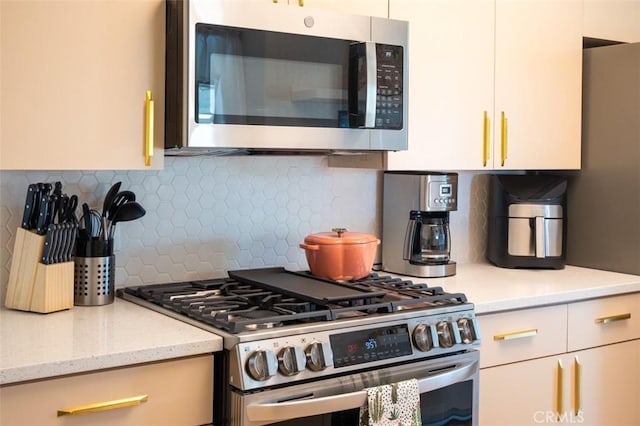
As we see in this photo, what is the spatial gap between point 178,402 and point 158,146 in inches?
28.0

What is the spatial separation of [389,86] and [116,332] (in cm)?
111

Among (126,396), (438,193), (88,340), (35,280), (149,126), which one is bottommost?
(126,396)

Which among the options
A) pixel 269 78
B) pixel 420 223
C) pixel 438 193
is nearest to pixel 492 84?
pixel 438 193

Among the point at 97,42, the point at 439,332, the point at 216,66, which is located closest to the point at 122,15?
the point at 97,42

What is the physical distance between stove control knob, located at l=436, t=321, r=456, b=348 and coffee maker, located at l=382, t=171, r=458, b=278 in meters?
0.60

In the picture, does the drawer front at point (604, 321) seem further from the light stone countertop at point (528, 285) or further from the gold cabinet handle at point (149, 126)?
the gold cabinet handle at point (149, 126)

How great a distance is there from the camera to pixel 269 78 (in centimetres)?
225

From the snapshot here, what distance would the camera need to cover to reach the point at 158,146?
2188 mm

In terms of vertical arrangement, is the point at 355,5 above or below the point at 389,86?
above

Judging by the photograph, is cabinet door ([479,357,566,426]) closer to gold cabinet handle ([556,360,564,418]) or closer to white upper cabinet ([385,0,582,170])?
gold cabinet handle ([556,360,564,418])

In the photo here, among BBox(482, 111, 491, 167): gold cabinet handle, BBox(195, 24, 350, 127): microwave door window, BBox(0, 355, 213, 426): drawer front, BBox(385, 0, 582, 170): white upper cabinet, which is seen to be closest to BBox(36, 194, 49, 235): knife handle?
BBox(195, 24, 350, 127): microwave door window

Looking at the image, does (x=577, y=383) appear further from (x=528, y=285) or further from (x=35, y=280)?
(x=35, y=280)

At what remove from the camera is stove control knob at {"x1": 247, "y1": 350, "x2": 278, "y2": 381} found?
1845 mm

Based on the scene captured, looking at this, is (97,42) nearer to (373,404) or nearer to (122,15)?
(122,15)
